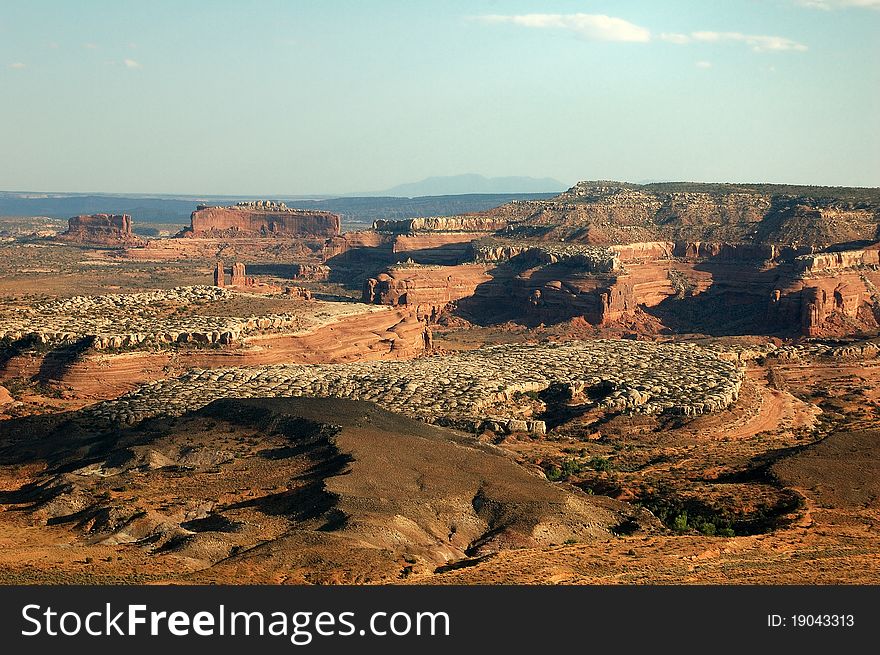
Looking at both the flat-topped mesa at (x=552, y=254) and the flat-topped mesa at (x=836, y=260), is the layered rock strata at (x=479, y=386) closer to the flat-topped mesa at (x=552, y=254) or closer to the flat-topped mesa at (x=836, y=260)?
the flat-topped mesa at (x=836, y=260)

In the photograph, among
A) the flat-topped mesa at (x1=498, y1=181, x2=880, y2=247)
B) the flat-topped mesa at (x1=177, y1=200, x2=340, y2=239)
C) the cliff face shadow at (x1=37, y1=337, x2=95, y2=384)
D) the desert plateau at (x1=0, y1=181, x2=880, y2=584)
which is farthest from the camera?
the flat-topped mesa at (x1=177, y1=200, x2=340, y2=239)

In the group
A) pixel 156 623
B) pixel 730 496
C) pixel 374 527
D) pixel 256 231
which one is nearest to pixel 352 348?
pixel 730 496

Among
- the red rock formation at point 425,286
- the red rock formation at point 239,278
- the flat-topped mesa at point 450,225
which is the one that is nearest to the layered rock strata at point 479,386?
the red rock formation at point 425,286

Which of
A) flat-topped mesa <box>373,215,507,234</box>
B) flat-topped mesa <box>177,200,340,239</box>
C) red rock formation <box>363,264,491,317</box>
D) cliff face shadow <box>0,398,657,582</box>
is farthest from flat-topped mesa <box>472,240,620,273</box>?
flat-topped mesa <box>177,200,340,239</box>

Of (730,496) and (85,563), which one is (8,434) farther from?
(730,496)

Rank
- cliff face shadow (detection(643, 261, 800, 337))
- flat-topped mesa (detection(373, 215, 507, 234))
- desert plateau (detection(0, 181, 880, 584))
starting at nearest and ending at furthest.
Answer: desert plateau (detection(0, 181, 880, 584)) → cliff face shadow (detection(643, 261, 800, 337)) → flat-topped mesa (detection(373, 215, 507, 234))

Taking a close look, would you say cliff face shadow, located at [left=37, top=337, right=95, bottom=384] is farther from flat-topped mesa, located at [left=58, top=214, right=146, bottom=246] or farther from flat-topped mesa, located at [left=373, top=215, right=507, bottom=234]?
flat-topped mesa, located at [left=58, top=214, right=146, bottom=246]
